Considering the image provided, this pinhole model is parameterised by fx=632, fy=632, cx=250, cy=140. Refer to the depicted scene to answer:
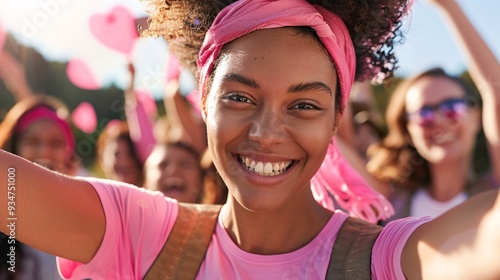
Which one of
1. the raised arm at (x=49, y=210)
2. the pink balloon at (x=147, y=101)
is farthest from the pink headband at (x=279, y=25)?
the pink balloon at (x=147, y=101)

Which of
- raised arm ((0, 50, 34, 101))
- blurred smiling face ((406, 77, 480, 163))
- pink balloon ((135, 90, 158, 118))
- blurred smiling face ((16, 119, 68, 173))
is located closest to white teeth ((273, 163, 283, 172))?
blurred smiling face ((406, 77, 480, 163))

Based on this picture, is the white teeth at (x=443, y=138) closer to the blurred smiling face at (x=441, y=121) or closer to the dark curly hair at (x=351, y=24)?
the blurred smiling face at (x=441, y=121)

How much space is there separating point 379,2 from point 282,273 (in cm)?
85

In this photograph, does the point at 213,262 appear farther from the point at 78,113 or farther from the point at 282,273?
the point at 78,113

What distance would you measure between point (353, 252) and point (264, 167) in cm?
32

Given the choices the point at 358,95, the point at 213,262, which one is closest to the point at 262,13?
the point at 213,262

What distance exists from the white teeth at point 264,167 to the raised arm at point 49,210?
0.43 m

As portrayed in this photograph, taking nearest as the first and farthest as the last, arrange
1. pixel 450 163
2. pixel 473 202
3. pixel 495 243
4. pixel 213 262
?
pixel 495 243
pixel 473 202
pixel 213 262
pixel 450 163

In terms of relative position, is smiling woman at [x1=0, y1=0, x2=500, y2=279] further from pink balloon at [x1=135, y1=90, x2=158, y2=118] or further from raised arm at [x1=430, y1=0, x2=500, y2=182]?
pink balloon at [x1=135, y1=90, x2=158, y2=118]

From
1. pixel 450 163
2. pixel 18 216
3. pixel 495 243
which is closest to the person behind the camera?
pixel 495 243

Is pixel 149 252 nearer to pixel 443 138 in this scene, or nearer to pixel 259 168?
pixel 259 168

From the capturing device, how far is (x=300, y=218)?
1.84 m

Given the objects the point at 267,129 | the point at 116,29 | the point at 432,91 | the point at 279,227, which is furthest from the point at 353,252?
the point at 116,29

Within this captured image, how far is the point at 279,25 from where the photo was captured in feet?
5.63
